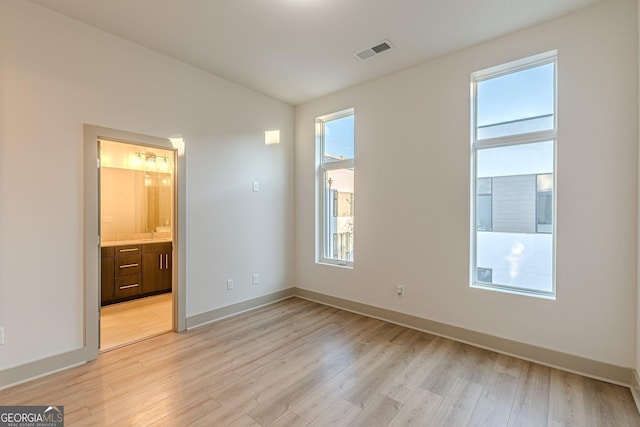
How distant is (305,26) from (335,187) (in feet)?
7.20

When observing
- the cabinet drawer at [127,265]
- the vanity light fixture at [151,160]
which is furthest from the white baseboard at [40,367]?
the vanity light fixture at [151,160]

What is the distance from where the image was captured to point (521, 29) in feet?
8.74

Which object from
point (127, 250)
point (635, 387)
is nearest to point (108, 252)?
point (127, 250)

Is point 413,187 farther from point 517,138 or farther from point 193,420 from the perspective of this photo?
point 193,420

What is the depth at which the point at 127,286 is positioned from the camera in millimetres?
4293

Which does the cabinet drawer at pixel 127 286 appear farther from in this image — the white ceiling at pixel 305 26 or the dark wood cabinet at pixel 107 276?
the white ceiling at pixel 305 26

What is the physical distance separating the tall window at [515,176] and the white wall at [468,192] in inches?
4.8

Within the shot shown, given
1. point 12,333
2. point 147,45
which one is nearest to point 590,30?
point 147,45

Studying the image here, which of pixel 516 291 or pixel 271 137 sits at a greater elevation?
pixel 271 137

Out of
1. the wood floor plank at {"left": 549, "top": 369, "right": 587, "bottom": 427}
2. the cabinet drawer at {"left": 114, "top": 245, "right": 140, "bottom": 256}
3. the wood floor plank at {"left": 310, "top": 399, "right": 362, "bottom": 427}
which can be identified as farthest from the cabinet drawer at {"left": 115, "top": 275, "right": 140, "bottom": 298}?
the wood floor plank at {"left": 549, "top": 369, "right": 587, "bottom": 427}

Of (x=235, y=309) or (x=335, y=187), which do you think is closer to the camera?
(x=235, y=309)

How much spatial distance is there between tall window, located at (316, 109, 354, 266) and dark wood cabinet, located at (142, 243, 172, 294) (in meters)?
2.56

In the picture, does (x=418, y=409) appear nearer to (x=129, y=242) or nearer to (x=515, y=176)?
(x=515, y=176)

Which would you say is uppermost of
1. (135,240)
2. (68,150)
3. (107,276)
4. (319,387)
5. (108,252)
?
(68,150)
